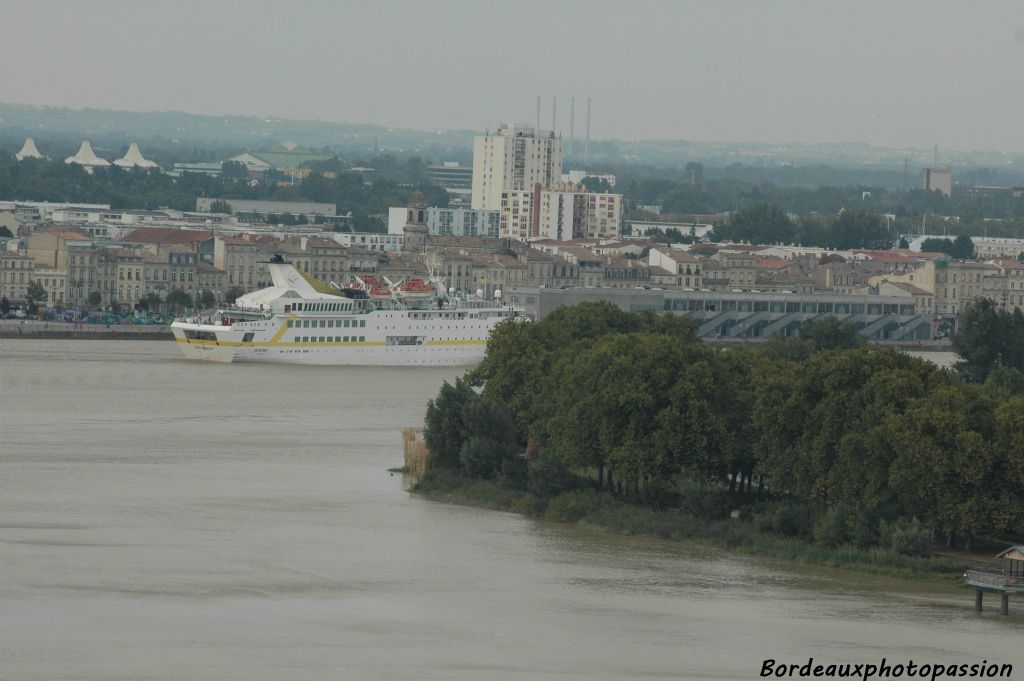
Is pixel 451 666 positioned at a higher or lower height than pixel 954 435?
lower

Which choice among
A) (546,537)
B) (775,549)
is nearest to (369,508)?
(546,537)

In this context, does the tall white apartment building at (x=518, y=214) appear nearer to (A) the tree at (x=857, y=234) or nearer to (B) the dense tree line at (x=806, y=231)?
(B) the dense tree line at (x=806, y=231)

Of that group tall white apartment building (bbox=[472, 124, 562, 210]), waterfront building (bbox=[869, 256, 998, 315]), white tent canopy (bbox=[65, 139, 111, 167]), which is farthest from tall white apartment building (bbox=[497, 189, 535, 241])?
white tent canopy (bbox=[65, 139, 111, 167])

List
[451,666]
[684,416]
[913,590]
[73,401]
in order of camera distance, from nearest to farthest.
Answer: [451,666]
[913,590]
[684,416]
[73,401]

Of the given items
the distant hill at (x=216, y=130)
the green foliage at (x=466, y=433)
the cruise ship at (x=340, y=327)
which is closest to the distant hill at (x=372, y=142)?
the distant hill at (x=216, y=130)

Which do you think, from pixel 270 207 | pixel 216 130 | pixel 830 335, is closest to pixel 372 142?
pixel 216 130

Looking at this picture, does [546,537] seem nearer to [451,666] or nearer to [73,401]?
[451,666]

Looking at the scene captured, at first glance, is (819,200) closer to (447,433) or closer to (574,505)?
(447,433)
